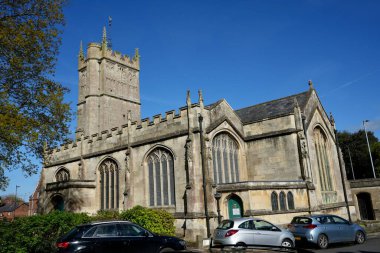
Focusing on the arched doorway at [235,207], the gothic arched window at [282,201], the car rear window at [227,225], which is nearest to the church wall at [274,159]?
the gothic arched window at [282,201]

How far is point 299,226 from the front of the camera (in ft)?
47.6

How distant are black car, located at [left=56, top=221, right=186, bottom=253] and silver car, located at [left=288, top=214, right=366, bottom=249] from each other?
6.23 metres

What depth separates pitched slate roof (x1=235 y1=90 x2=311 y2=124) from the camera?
80.4 feet

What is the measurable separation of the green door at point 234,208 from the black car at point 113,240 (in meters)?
8.77

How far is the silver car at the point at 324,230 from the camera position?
45.5 ft

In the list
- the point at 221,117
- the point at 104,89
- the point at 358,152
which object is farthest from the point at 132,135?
the point at 358,152

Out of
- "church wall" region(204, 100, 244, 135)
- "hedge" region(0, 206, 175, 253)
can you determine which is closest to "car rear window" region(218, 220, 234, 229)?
"hedge" region(0, 206, 175, 253)

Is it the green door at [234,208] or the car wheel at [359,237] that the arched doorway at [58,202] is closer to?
the green door at [234,208]

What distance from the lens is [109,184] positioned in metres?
25.4

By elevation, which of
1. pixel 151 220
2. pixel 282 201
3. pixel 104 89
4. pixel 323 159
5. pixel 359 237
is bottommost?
pixel 359 237

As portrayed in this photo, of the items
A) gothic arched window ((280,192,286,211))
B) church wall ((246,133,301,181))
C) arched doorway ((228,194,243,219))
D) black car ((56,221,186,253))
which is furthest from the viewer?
church wall ((246,133,301,181))

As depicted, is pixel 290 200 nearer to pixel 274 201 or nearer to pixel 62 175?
pixel 274 201

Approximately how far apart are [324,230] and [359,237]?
100.0 inches

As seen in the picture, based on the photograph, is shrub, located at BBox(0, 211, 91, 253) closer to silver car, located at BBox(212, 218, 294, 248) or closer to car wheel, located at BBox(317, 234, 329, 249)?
silver car, located at BBox(212, 218, 294, 248)
